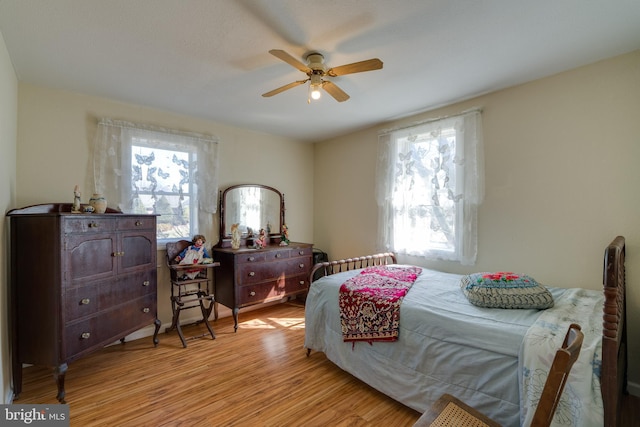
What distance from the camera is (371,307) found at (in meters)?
2.03

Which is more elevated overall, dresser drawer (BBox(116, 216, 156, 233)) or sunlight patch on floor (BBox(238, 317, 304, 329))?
dresser drawer (BBox(116, 216, 156, 233))

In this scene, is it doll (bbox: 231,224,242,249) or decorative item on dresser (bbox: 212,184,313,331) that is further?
doll (bbox: 231,224,242,249)

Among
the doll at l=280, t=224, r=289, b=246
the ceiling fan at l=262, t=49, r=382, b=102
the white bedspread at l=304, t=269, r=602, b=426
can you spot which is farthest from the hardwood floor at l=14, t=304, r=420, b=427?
the ceiling fan at l=262, t=49, r=382, b=102

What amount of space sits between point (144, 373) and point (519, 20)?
12.0ft

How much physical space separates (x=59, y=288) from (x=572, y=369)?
2.99 metres

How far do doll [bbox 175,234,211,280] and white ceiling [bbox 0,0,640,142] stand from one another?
1.53m

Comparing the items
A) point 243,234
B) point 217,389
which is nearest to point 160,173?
point 243,234

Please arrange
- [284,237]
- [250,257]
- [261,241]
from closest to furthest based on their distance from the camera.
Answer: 1. [250,257]
2. [261,241]
3. [284,237]

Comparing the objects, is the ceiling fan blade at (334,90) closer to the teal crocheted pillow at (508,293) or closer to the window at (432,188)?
the window at (432,188)

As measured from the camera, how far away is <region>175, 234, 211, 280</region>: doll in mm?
3072

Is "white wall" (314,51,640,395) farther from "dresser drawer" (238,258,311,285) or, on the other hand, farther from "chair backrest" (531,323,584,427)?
"chair backrest" (531,323,584,427)

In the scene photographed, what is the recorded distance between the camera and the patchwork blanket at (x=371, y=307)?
76.9 inches

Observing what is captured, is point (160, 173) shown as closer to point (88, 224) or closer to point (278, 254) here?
point (88, 224)

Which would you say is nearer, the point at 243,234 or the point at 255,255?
the point at 255,255
